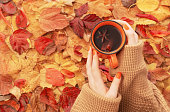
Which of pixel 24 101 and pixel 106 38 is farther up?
pixel 106 38

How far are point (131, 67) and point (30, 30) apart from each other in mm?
417

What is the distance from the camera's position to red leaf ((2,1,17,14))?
2.04 feet

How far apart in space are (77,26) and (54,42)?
4.2 inches

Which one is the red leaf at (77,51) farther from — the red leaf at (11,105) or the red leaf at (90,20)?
the red leaf at (11,105)

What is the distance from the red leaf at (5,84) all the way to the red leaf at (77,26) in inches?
11.9

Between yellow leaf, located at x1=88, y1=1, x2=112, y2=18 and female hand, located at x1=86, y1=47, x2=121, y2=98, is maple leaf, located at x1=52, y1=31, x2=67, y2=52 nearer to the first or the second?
yellow leaf, located at x1=88, y1=1, x2=112, y2=18

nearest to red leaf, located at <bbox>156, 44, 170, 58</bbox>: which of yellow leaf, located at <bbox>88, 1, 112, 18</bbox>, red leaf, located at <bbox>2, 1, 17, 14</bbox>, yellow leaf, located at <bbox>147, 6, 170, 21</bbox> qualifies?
yellow leaf, located at <bbox>147, 6, 170, 21</bbox>

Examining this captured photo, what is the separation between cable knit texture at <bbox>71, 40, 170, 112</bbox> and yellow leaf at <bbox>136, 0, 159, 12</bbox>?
321 mm

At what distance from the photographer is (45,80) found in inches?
25.6

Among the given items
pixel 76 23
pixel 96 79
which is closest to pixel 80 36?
pixel 76 23

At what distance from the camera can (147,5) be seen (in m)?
0.68

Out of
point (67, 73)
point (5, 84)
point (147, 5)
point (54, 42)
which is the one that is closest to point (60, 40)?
point (54, 42)

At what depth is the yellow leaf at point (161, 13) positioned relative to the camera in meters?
0.68

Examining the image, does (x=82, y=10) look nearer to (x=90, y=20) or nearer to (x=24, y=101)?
(x=90, y=20)
